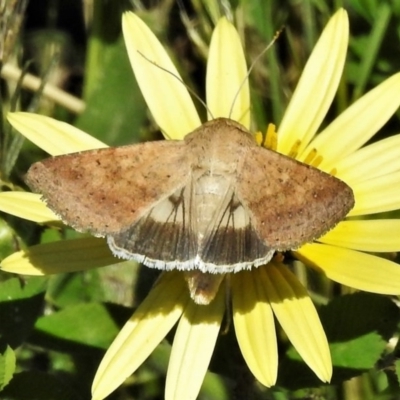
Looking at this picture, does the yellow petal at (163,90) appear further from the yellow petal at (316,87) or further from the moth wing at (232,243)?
the moth wing at (232,243)

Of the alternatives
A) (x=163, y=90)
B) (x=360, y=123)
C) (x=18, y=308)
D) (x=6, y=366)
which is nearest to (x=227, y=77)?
(x=163, y=90)

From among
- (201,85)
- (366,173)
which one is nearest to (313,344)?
(366,173)

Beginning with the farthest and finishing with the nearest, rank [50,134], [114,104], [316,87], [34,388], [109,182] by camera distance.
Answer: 1. [114,104]
2. [316,87]
3. [50,134]
4. [34,388]
5. [109,182]

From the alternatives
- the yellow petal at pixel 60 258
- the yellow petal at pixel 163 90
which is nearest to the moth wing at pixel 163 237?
the yellow petal at pixel 60 258

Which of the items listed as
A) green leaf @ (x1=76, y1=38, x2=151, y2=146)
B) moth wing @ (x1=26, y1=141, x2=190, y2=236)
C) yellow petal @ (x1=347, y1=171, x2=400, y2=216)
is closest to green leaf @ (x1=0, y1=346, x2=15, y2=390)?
moth wing @ (x1=26, y1=141, x2=190, y2=236)

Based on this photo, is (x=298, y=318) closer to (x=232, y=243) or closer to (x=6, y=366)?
(x=232, y=243)

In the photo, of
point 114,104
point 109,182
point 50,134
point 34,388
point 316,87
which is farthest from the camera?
point 114,104
